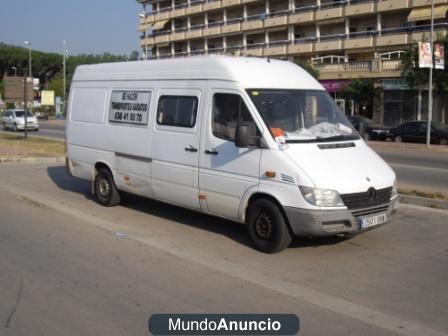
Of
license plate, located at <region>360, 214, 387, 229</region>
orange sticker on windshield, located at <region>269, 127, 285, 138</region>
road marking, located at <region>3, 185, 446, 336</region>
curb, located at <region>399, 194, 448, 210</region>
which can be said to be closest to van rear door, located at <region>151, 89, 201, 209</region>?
road marking, located at <region>3, 185, 446, 336</region>

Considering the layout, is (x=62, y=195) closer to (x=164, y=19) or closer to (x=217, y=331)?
(x=217, y=331)

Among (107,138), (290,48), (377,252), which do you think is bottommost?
(377,252)

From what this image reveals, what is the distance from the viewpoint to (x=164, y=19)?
255ft

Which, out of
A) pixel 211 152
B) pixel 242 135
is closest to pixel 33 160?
pixel 211 152

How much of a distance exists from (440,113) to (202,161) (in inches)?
1473

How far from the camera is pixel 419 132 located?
103 feet

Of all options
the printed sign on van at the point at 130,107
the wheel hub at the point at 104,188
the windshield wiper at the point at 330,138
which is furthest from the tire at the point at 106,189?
the windshield wiper at the point at 330,138

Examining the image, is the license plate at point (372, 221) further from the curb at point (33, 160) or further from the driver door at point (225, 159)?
the curb at point (33, 160)

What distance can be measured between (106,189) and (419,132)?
25240 millimetres

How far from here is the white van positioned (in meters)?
6.55

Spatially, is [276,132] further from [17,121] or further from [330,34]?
[330,34]

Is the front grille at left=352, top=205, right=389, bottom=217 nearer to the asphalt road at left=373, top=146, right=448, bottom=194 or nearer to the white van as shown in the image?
the white van

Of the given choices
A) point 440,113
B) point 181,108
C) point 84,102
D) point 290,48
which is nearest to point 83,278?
point 181,108

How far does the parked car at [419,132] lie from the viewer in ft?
99.0
